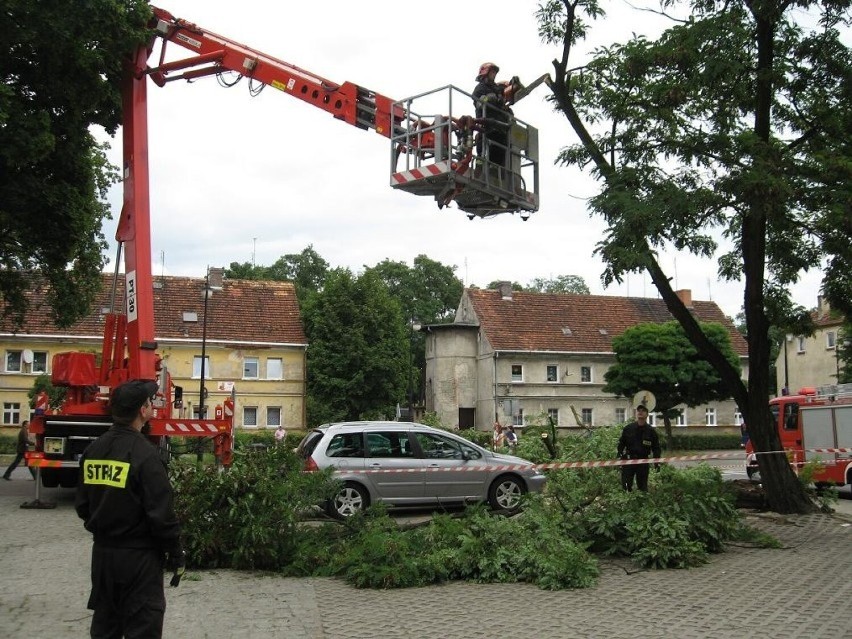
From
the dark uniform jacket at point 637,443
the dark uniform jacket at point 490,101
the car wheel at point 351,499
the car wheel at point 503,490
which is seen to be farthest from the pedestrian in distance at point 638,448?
the dark uniform jacket at point 490,101

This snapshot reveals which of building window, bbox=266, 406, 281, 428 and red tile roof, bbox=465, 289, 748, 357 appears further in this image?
red tile roof, bbox=465, 289, 748, 357

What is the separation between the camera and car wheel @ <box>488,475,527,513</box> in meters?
14.9

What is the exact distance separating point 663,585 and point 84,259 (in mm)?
19428

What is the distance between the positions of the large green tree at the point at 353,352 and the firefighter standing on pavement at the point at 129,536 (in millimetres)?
45596

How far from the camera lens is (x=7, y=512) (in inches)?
582

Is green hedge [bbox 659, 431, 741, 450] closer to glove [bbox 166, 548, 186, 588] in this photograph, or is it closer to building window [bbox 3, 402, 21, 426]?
building window [bbox 3, 402, 21, 426]

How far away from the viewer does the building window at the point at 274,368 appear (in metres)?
51.5

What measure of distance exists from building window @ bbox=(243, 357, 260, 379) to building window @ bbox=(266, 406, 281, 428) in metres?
2.19

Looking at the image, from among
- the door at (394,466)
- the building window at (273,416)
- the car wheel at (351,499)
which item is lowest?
the car wheel at (351,499)

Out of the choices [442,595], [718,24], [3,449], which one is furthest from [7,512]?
[3,449]

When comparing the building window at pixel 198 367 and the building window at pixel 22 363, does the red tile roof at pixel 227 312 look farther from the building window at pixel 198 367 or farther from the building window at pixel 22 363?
the building window at pixel 22 363

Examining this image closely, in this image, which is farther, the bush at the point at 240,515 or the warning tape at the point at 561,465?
the warning tape at the point at 561,465

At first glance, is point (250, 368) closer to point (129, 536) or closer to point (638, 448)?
point (638, 448)

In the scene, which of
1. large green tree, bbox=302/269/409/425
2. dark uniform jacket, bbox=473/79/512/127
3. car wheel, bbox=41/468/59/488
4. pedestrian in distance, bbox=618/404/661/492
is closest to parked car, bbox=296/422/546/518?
pedestrian in distance, bbox=618/404/661/492
